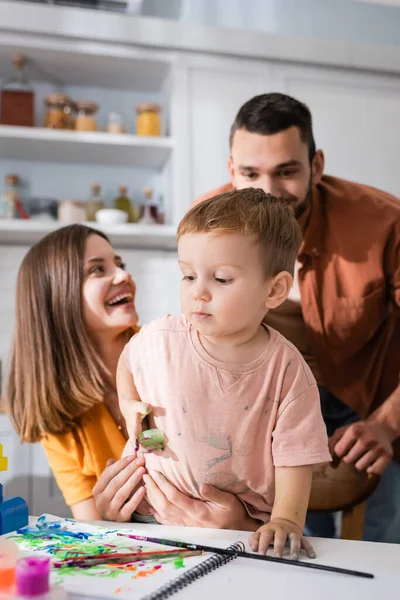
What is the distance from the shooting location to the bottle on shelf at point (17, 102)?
2760 mm

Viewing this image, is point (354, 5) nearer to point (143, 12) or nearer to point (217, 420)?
point (143, 12)

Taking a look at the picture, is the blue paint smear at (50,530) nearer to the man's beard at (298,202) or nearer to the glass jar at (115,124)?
the man's beard at (298,202)

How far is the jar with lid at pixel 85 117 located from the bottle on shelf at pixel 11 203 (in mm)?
378

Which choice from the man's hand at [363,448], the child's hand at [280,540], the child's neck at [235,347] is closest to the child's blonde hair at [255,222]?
the child's neck at [235,347]

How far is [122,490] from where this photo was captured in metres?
1.00

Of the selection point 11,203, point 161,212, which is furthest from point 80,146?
point 161,212

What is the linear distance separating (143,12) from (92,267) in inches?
88.6

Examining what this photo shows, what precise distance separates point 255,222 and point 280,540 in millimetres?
435

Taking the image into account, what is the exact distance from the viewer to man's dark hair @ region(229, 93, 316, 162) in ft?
4.57

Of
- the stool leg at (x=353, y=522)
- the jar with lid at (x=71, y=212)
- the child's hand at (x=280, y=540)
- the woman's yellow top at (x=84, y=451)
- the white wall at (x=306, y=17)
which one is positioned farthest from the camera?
the white wall at (x=306, y=17)

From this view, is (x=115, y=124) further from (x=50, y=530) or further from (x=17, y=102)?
(x=50, y=530)

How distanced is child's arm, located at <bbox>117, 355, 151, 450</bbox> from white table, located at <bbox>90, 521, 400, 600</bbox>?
0.61 feet

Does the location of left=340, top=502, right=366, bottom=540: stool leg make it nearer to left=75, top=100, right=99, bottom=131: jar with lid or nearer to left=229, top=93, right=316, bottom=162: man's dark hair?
left=229, top=93, right=316, bottom=162: man's dark hair

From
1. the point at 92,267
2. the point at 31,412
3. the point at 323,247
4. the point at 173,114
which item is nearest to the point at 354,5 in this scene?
the point at 173,114
